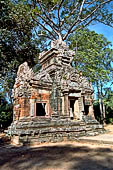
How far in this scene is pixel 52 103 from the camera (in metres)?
8.88

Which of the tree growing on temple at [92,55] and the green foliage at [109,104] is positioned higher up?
the tree growing on temple at [92,55]

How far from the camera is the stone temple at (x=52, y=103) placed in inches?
297

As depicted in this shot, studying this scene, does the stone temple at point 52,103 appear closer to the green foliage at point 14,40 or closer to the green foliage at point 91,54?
the green foliage at point 91,54

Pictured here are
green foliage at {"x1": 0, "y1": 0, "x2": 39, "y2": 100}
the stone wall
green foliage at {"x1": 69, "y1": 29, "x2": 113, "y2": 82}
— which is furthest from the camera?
green foliage at {"x1": 0, "y1": 0, "x2": 39, "y2": 100}

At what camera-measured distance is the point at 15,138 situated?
288 inches

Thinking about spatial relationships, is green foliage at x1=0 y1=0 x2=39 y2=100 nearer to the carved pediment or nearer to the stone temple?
the stone temple

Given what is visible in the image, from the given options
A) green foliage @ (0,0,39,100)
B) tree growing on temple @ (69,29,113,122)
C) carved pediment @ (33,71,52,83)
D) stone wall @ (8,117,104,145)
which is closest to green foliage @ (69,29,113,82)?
tree growing on temple @ (69,29,113,122)

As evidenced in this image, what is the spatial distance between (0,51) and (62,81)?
34.1 feet

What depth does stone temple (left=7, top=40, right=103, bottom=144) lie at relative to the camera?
297 inches

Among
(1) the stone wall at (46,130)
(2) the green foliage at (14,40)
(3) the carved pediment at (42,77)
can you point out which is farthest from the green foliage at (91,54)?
(2) the green foliage at (14,40)

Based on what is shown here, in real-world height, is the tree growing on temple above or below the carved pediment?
above

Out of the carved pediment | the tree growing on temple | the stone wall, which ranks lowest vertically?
the stone wall

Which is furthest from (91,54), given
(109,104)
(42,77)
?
(109,104)

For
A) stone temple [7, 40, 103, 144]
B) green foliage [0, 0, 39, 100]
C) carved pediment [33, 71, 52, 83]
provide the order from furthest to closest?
green foliage [0, 0, 39, 100], carved pediment [33, 71, 52, 83], stone temple [7, 40, 103, 144]
